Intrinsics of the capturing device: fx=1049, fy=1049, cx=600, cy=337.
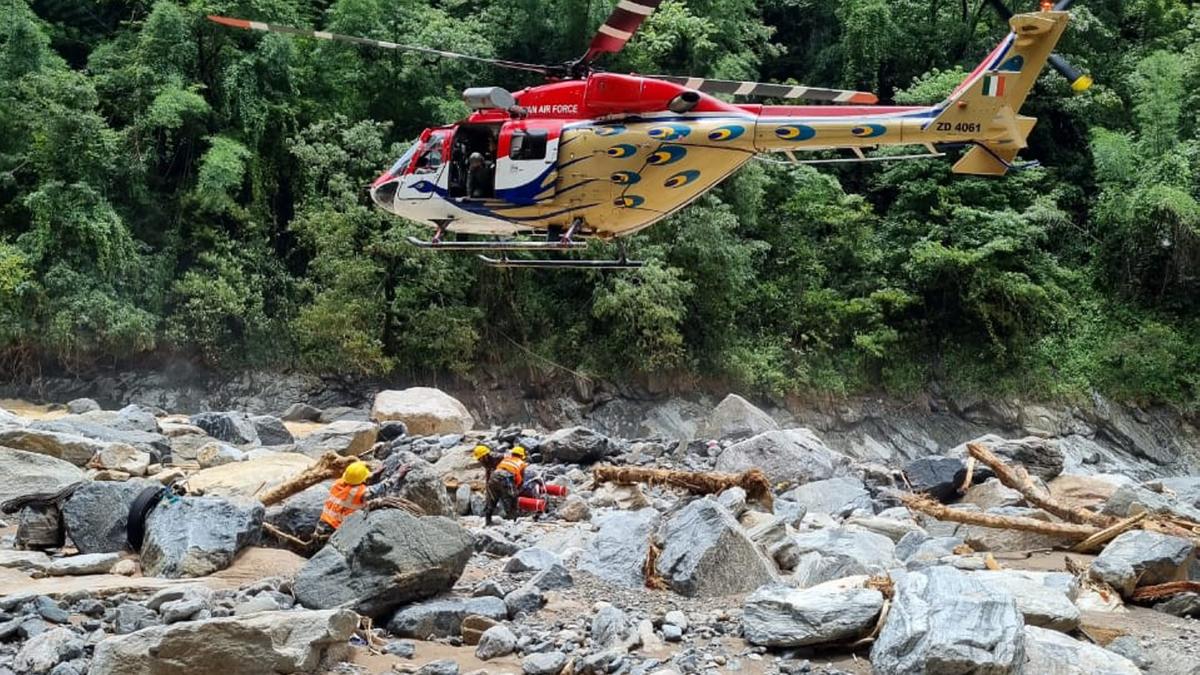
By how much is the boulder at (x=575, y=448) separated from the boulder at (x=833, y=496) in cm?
234

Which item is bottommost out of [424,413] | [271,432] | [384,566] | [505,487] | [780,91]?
[271,432]

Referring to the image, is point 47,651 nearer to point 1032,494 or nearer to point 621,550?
point 621,550

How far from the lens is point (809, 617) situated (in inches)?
228

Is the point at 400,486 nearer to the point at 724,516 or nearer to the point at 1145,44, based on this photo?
the point at 724,516

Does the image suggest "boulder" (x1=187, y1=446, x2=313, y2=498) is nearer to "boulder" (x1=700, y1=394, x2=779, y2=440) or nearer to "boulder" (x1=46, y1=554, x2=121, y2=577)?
"boulder" (x1=46, y1=554, x2=121, y2=577)

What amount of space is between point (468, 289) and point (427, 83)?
4844 mm

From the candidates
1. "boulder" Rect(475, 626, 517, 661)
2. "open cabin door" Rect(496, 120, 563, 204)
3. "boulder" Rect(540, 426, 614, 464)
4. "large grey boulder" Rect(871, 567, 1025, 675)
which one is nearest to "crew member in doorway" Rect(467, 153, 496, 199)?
"open cabin door" Rect(496, 120, 563, 204)

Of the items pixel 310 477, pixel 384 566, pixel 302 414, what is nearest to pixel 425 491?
pixel 310 477

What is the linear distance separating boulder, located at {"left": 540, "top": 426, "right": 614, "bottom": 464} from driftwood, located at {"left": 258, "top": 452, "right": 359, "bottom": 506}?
3058mm

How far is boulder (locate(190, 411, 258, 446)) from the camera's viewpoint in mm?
14945

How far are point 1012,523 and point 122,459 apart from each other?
8814 millimetres

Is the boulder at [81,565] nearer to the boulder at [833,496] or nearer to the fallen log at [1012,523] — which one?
the boulder at [833,496]

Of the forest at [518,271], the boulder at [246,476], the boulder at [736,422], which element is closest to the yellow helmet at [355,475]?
the boulder at [246,476]

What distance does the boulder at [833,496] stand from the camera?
1027cm
